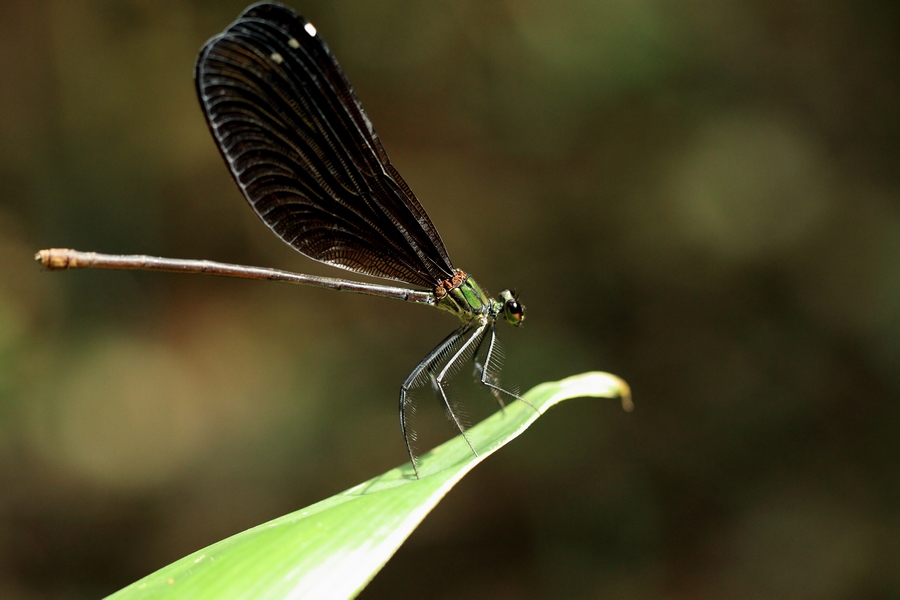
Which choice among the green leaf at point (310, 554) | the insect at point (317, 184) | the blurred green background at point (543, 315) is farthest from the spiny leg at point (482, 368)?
the blurred green background at point (543, 315)

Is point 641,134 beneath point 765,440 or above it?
above

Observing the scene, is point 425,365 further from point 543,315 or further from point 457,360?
point 543,315

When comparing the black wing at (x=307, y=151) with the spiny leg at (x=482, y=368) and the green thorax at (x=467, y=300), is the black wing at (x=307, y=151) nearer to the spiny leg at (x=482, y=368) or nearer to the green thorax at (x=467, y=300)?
the green thorax at (x=467, y=300)

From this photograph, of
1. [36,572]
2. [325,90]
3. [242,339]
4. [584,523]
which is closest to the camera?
[325,90]

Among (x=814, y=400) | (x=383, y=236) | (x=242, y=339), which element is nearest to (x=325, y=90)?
(x=383, y=236)

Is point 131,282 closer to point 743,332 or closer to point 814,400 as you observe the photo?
point 743,332

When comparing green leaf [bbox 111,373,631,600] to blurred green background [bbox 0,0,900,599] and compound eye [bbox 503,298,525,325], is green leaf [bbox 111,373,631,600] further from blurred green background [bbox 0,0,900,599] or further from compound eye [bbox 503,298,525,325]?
blurred green background [bbox 0,0,900,599]
